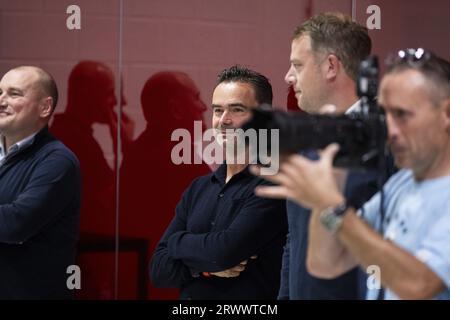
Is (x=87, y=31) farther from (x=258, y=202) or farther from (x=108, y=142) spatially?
(x=258, y=202)

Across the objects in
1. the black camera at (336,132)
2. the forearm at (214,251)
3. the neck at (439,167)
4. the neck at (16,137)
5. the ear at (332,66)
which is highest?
the ear at (332,66)

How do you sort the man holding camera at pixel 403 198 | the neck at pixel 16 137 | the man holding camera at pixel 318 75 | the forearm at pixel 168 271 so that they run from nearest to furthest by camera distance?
the man holding camera at pixel 403 198, the man holding camera at pixel 318 75, the forearm at pixel 168 271, the neck at pixel 16 137

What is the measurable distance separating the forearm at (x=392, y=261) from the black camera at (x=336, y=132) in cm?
14

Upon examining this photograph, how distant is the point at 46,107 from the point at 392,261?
81.9 inches

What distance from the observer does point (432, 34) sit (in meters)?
3.63

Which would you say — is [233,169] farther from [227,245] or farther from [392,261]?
[392,261]

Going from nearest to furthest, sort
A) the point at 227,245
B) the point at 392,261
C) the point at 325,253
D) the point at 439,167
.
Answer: the point at 392,261 → the point at 439,167 → the point at 325,253 → the point at 227,245

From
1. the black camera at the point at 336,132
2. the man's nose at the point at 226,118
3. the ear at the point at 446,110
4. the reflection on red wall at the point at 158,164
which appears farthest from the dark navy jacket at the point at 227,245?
the ear at the point at 446,110

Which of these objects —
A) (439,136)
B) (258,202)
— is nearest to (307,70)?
(258,202)

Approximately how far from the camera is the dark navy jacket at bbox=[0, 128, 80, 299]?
303cm

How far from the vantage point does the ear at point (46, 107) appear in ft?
11.3

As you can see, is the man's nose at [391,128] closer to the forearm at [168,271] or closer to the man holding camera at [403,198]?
the man holding camera at [403,198]

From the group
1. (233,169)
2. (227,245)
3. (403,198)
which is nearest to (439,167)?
(403,198)

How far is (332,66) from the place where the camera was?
2.44m
